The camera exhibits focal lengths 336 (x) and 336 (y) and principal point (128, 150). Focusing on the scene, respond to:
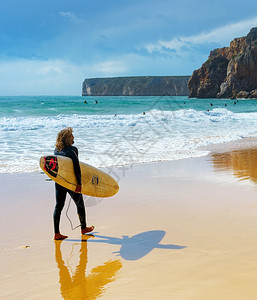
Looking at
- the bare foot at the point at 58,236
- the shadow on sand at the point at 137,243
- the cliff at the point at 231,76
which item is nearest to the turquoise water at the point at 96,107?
the shadow on sand at the point at 137,243

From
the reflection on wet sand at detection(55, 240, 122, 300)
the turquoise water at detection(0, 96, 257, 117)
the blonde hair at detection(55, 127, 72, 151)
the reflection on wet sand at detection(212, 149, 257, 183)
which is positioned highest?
the turquoise water at detection(0, 96, 257, 117)

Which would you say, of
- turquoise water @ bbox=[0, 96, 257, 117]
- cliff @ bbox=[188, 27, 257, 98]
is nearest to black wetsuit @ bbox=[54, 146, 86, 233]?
turquoise water @ bbox=[0, 96, 257, 117]

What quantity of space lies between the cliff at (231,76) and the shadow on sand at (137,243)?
9404 cm

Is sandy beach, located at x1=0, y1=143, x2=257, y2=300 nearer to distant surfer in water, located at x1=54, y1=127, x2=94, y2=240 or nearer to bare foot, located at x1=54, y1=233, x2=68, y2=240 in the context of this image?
bare foot, located at x1=54, y1=233, x2=68, y2=240

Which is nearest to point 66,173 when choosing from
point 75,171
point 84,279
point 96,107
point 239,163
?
point 75,171

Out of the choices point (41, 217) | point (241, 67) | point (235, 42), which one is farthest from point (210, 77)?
point (41, 217)

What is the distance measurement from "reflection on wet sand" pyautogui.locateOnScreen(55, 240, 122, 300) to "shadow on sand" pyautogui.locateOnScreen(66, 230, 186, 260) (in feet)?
0.75

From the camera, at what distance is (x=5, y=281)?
9.58 feet

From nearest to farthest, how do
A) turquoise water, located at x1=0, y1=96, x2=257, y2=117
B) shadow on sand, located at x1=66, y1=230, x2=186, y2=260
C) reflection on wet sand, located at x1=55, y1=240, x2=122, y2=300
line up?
reflection on wet sand, located at x1=55, y1=240, x2=122, y2=300
shadow on sand, located at x1=66, y1=230, x2=186, y2=260
turquoise water, located at x1=0, y1=96, x2=257, y2=117

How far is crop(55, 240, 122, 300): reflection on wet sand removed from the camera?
105 inches

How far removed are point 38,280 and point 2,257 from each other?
725 millimetres

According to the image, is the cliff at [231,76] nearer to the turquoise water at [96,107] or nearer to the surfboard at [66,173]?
the turquoise water at [96,107]

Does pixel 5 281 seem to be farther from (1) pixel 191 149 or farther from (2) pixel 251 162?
(1) pixel 191 149

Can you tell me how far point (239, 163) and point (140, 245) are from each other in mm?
5656
